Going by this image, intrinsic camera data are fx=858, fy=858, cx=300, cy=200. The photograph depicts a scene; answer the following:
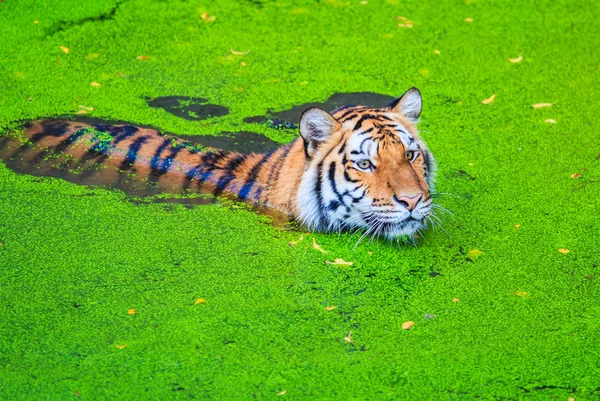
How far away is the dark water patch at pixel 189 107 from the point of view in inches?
213

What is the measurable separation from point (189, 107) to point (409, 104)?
175 cm

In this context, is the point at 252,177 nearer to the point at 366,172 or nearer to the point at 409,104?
the point at 366,172

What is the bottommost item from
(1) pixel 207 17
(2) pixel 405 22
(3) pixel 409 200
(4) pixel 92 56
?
(4) pixel 92 56

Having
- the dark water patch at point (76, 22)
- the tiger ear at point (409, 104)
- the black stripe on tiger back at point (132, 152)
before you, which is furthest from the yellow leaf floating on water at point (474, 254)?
the dark water patch at point (76, 22)

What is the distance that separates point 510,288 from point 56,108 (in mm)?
3034

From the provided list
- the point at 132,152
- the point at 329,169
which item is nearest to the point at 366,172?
the point at 329,169

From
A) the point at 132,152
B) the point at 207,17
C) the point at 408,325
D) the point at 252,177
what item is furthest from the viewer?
the point at 207,17

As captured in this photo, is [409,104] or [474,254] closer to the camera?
[474,254]

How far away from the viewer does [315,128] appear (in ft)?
13.5

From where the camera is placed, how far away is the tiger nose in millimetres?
3863

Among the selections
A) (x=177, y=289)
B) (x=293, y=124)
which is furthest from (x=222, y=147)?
(x=177, y=289)

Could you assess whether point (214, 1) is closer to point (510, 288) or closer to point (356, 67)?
point (356, 67)

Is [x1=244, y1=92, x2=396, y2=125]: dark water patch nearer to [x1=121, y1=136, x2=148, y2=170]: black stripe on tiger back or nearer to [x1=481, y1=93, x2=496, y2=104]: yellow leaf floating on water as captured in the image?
[x1=481, y1=93, x2=496, y2=104]: yellow leaf floating on water

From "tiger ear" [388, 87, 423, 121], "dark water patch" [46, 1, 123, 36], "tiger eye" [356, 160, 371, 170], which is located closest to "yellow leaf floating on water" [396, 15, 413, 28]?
"dark water patch" [46, 1, 123, 36]
